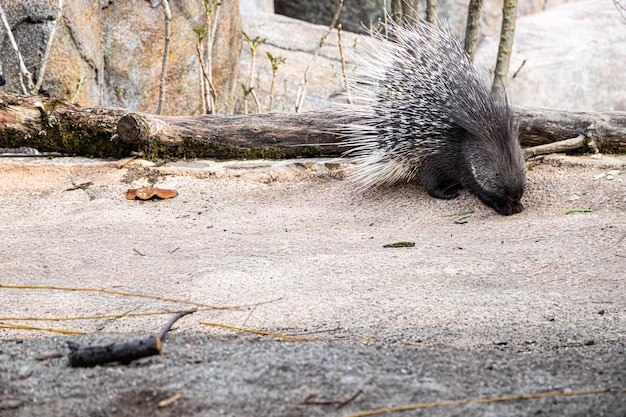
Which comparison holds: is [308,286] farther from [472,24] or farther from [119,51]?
[119,51]

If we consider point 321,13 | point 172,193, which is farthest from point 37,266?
point 321,13

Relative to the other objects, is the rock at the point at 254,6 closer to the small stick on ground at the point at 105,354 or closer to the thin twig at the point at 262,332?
the thin twig at the point at 262,332

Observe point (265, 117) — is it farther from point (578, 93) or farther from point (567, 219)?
point (578, 93)

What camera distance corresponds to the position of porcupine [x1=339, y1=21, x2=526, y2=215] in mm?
4426

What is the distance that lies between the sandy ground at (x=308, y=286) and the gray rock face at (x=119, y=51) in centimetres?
209

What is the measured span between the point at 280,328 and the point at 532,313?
896 millimetres

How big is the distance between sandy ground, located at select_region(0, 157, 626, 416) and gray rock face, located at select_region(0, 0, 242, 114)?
6.84 ft

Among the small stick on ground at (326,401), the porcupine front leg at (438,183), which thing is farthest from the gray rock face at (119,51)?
the small stick on ground at (326,401)

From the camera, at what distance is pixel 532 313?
2.48 meters

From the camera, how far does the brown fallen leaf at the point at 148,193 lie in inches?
185

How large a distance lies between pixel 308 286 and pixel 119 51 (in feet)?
18.2

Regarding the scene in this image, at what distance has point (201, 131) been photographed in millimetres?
5203

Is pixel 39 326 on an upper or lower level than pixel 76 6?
lower

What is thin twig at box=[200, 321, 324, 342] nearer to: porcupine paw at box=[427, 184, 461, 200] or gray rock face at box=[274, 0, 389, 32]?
porcupine paw at box=[427, 184, 461, 200]
